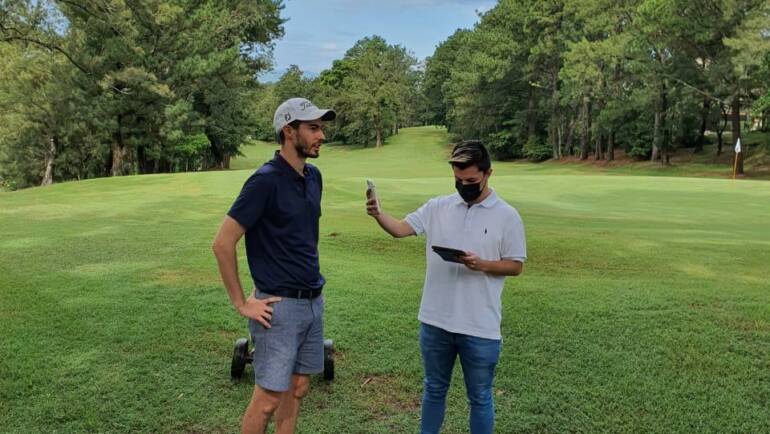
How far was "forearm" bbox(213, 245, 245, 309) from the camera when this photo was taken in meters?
3.18

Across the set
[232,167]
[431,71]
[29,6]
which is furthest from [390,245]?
[431,71]

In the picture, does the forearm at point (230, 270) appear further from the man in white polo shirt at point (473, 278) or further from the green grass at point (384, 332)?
the green grass at point (384, 332)

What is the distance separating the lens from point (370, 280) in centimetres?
Answer: 776

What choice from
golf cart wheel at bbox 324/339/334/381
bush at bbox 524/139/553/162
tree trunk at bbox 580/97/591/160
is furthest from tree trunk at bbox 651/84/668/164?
golf cart wheel at bbox 324/339/334/381

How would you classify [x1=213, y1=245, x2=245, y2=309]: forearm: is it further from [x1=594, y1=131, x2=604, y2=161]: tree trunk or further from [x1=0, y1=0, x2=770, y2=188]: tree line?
[x1=594, y1=131, x2=604, y2=161]: tree trunk

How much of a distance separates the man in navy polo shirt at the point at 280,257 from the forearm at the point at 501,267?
956 millimetres

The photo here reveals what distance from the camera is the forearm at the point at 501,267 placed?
3.27 meters

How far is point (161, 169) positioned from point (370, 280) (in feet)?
134

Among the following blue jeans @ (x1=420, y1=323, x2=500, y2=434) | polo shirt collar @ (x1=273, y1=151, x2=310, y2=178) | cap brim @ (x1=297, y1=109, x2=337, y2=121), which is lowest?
blue jeans @ (x1=420, y1=323, x2=500, y2=434)

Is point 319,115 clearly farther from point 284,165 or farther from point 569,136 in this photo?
point 569,136

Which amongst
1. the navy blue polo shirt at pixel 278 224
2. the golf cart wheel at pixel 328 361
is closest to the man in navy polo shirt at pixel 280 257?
the navy blue polo shirt at pixel 278 224

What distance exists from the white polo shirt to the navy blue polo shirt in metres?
0.74

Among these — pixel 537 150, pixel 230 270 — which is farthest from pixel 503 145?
pixel 230 270

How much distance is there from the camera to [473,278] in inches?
134
